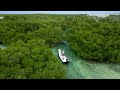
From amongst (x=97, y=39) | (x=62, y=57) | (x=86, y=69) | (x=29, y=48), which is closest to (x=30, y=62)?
(x=29, y=48)

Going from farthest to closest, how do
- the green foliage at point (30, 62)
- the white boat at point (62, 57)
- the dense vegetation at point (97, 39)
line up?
1. the dense vegetation at point (97, 39)
2. the white boat at point (62, 57)
3. the green foliage at point (30, 62)

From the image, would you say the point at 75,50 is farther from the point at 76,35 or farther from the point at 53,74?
the point at 53,74

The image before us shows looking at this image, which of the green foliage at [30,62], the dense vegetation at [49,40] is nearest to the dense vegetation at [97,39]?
the dense vegetation at [49,40]

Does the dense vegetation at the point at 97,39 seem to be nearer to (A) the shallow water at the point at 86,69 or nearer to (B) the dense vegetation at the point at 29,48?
(A) the shallow water at the point at 86,69

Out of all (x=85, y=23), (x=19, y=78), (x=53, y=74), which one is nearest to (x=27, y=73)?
(x=19, y=78)
